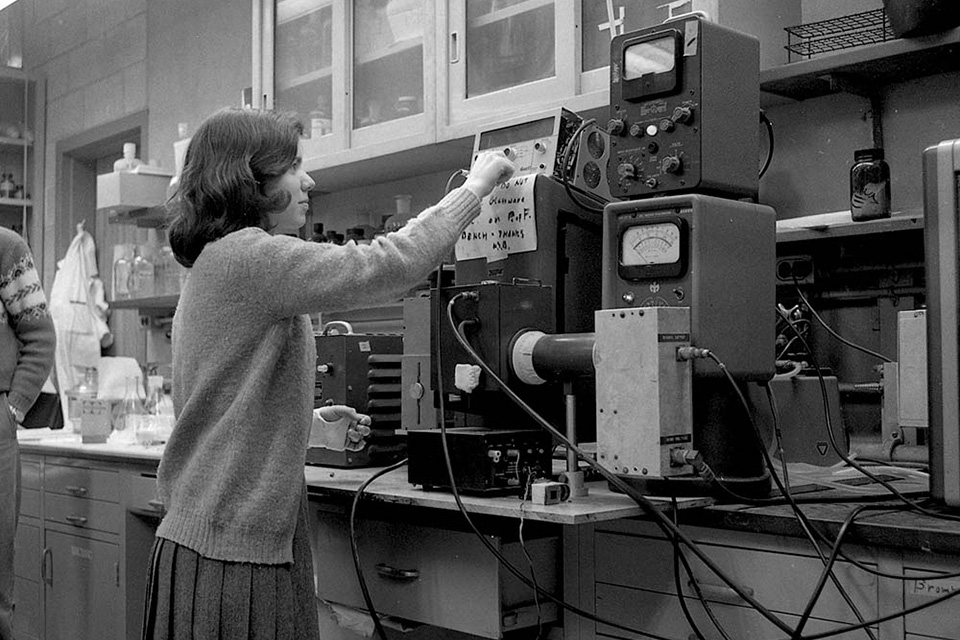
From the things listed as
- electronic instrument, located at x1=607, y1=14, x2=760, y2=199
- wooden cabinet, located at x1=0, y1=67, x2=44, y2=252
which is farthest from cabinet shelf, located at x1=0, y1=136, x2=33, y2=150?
electronic instrument, located at x1=607, y1=14, x2=760, y2=199

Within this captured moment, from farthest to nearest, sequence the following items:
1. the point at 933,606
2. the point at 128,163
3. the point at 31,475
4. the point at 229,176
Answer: the point at 128,163, the point at 31,475, the point at 229,176, the point at 933,606

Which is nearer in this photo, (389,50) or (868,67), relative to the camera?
(868,67)

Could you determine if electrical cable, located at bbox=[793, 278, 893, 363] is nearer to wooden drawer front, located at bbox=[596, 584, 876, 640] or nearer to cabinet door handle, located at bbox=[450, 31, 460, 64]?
wooden drawer front, located at bbox=[596, 584, 876, 640]

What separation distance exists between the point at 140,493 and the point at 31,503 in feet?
2.52

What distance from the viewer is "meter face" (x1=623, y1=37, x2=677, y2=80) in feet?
5.19

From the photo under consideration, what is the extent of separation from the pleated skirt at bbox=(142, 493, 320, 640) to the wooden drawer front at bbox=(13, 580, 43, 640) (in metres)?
2.09

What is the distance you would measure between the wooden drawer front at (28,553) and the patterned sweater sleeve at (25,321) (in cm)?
90

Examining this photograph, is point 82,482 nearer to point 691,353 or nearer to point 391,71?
point 391,71

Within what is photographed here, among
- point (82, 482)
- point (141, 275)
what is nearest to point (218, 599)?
point (82, 482)

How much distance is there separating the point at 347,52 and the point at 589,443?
160 cm

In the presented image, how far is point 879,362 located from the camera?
2.13m

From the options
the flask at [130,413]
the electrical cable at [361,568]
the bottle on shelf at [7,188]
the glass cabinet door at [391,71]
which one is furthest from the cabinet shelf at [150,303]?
the electrical cable at [361,568]

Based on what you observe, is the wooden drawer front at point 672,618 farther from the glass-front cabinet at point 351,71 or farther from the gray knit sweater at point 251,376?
the glass-front cabinet at point 351,71

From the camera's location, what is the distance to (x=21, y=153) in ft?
18.1
